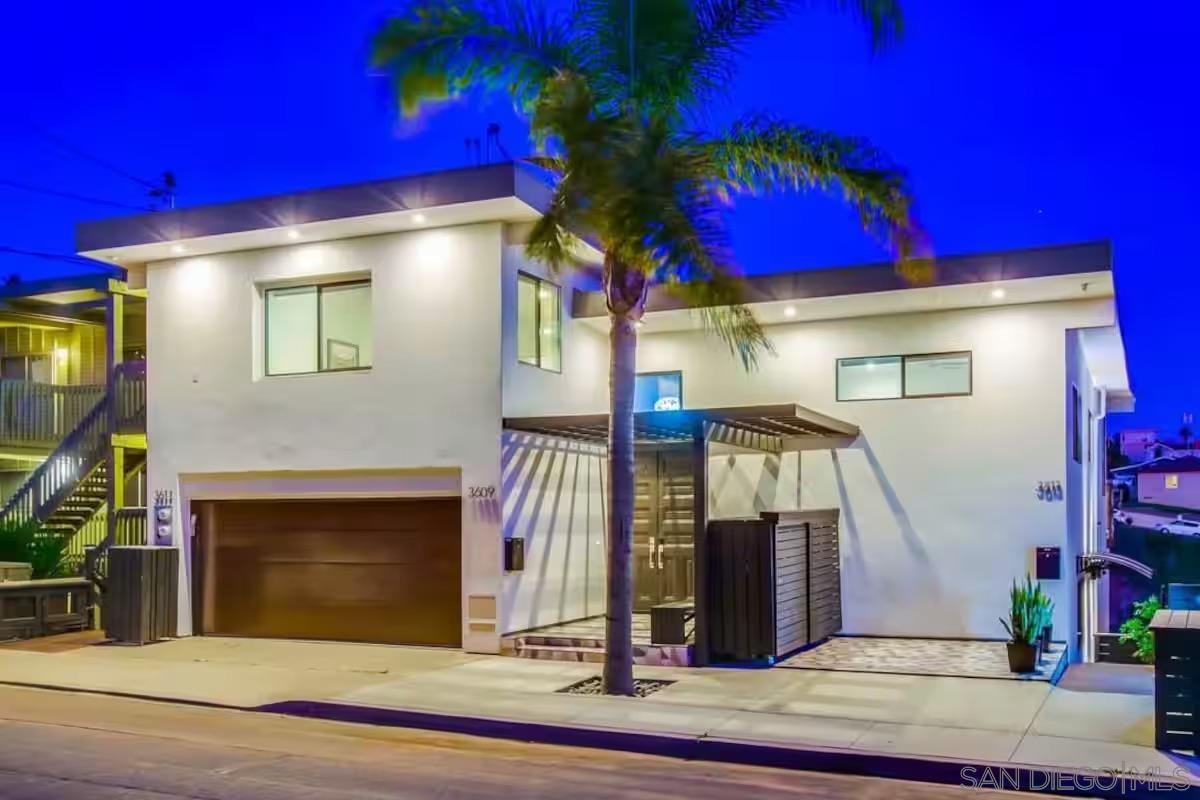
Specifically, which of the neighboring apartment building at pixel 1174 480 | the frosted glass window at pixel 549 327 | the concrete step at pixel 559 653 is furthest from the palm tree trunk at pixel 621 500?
the neighboring apartment building at pixel 1174 480

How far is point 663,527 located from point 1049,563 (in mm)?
5261

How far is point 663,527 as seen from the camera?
669 inches

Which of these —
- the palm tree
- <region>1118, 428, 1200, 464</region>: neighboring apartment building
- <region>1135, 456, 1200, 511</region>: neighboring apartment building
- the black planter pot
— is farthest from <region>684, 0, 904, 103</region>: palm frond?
<region>1118, 428, 1200, 464</region>: neighboring apartment building

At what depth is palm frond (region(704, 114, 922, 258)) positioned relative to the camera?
11.9m

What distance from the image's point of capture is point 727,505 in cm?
1719

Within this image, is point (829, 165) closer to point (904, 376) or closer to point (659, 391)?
point (904, 376)

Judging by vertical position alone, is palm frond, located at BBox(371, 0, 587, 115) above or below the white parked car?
above

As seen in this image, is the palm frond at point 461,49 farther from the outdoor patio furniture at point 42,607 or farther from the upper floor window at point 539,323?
the outdoor patio furniture at point 42,607

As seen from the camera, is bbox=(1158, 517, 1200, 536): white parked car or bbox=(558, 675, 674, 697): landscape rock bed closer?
bbox=(558, 675, 674, 697): landscape rock bed

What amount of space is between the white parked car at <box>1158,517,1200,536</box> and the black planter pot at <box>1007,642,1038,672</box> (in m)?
17.4

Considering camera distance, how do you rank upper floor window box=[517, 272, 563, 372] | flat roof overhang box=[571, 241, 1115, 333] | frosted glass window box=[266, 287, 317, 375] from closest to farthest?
flat roof overhang box=[571, 241, 1115, 333]
upper floor window box=[517, 272, 563, 372]
frosted glass window box=[266, 287, 317, 375]

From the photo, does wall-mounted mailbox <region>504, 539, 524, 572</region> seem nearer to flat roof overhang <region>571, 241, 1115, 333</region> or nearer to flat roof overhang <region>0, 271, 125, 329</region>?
flat roof overhang <region>571, 241, 1115, 333</region>

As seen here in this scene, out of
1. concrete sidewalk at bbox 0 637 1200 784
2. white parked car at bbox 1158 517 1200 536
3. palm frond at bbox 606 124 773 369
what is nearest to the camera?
concrete sidewalk at bbox 0 637 1200 784

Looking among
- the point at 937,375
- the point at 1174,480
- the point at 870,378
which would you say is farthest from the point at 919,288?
the point at 1174,480
